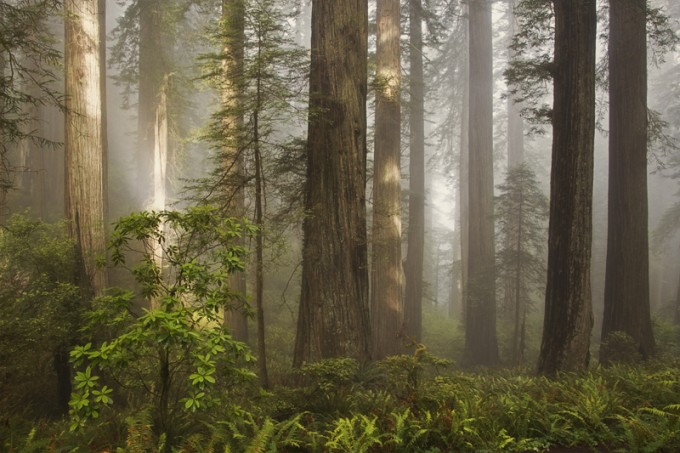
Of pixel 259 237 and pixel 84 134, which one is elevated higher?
pixel 84 134

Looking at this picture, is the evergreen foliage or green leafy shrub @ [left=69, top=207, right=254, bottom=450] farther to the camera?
the evergreen foliage

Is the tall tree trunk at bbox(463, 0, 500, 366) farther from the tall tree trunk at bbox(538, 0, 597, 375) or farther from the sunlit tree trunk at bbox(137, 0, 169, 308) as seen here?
the sunlit tree trunk at bbox(137, 0, 169, 308)

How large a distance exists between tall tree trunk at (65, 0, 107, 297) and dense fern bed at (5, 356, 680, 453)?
14.5 ft

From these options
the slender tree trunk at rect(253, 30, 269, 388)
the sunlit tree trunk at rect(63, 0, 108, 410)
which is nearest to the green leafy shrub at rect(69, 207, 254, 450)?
the slender tree trunk at rect(253, 30, 269, 388)

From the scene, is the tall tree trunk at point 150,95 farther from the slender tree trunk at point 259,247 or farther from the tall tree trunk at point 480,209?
the tall tree trunk at point 480,209

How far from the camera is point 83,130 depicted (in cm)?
928

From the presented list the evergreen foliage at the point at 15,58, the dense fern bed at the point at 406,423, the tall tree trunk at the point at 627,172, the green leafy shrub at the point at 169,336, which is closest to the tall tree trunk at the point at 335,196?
the dense fern bed at the point at 406,423

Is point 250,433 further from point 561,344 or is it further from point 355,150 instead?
point 561,344

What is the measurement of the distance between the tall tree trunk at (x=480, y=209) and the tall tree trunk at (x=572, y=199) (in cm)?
723

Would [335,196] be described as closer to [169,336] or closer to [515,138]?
[169,336]

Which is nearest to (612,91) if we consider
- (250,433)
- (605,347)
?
(605,347)

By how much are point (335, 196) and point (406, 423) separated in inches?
134

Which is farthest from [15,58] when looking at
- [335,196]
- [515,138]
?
[515,138]

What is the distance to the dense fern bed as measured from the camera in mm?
3926
